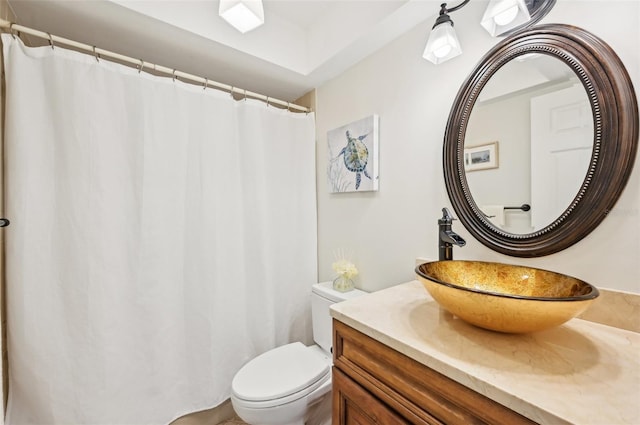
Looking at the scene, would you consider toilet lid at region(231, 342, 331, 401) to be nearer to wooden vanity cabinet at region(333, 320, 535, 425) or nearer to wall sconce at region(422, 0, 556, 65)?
wooden vanity cabinet at region(333, 320, 535, 425)

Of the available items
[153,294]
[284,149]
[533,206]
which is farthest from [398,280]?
[153,294]

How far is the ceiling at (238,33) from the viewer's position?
1.26m

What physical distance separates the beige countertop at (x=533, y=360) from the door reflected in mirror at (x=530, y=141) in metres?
0.41

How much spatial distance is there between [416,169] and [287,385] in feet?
4.08

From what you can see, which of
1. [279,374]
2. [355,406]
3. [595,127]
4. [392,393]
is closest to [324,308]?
[279,374]

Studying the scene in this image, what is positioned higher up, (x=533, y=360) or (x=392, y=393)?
(x=533, y=360)

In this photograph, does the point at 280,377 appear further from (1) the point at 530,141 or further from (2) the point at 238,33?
(2) the point at 238,33

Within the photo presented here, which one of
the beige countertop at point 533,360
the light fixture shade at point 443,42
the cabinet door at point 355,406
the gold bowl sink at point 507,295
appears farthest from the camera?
the light fixture shade at point 443,42

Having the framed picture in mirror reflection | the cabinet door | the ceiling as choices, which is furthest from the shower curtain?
the framed picture in mirror reflection

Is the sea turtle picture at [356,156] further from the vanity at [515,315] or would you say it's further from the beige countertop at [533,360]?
the beige countertop at [533,360]

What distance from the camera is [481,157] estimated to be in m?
1.12

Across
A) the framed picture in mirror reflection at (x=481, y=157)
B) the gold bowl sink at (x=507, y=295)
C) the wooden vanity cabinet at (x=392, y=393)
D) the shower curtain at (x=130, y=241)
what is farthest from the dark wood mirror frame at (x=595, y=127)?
the shower curtain at (x=130, y=241)

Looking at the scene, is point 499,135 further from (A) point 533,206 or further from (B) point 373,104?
(B) point 373,104

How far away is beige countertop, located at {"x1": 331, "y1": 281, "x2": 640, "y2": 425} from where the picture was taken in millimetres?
477
